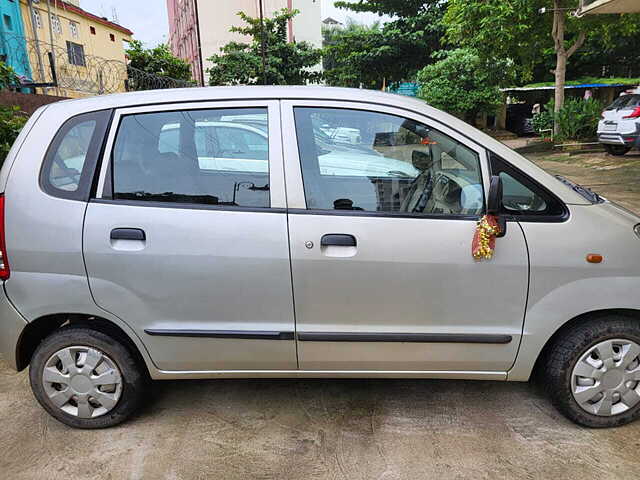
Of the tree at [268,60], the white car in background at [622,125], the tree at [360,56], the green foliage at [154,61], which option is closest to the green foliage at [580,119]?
the white car in background at [622,125]

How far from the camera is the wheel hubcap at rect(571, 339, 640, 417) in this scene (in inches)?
94.7

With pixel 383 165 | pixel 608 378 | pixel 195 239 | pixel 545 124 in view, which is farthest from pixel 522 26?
pixel 195 239

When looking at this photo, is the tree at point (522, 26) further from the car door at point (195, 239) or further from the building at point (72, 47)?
the car door at point (195, 239)

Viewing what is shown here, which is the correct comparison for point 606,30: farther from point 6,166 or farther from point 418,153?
point 6,166

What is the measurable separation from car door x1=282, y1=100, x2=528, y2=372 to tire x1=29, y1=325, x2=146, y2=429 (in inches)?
36.7

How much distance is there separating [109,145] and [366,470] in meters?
1.99

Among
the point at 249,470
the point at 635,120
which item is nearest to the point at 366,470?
the point at 249,470

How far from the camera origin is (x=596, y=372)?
242 cm

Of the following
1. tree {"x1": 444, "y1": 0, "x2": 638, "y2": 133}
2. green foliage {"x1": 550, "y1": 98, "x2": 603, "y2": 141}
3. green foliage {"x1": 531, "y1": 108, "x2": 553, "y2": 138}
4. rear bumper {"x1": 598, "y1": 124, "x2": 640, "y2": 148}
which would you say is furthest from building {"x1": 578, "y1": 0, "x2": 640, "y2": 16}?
green foliage {"x1": 531, "y1": 108, "x2": 553, "y2": 138}

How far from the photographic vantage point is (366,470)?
228 centimetres

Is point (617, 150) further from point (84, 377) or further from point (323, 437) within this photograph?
point (84, 377)

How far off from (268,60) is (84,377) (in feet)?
68.5

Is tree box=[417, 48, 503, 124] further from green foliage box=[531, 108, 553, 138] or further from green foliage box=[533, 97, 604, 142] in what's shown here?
green foliage box=[533, 97, 604, 142]

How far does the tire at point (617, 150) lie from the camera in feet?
40.1
